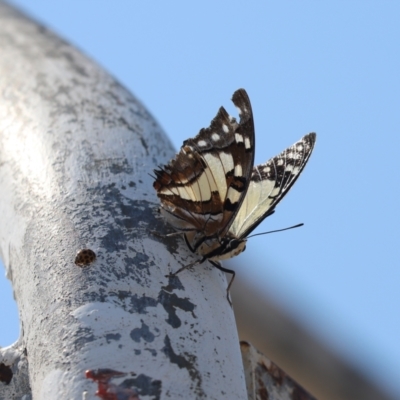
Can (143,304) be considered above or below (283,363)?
below

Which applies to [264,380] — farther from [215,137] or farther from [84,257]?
[215,137]

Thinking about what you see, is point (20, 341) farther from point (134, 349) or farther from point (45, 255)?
point (134, 349)

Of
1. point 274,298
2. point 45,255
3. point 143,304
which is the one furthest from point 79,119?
point 274,298

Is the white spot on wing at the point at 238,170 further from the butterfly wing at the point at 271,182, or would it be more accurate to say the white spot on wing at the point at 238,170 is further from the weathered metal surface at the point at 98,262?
the weathered metal surface at the point at 98,262

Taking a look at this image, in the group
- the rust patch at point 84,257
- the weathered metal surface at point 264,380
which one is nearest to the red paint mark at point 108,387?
the rust patch at point 84,257

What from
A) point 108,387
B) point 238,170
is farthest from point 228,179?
point 108,387

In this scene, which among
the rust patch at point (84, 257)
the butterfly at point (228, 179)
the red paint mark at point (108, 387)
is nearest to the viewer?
the red paint mark at point (108, 387)
